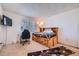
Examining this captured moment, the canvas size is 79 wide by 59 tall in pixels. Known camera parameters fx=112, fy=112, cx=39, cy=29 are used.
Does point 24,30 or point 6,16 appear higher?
point 6,16

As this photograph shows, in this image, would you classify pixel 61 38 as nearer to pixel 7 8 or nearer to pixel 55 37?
pixel 55 37

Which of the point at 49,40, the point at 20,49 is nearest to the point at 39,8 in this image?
the point at 49,40

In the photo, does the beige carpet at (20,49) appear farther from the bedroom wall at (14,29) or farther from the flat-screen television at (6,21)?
the flat-screen television at (6,21)

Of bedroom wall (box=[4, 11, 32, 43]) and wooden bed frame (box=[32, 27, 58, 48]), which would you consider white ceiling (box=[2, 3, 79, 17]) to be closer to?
bedroom wall (box=[4, 11, 32, 43])

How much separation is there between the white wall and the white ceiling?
0.26 feet

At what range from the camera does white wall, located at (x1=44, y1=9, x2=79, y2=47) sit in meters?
1.76

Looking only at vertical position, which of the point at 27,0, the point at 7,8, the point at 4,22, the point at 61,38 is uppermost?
the point at 27,0

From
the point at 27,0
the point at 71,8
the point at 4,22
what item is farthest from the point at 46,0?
the point at 4,22

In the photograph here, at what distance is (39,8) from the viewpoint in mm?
1792

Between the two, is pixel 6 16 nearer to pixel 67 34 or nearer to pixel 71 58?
pixel 67 34

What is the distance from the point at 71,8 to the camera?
175 centimetres

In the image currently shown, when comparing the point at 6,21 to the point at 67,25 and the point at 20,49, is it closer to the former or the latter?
the point at 20,49

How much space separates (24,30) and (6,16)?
36cm

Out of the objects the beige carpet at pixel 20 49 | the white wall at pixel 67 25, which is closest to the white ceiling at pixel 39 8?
the white wall at pixel 67 25
